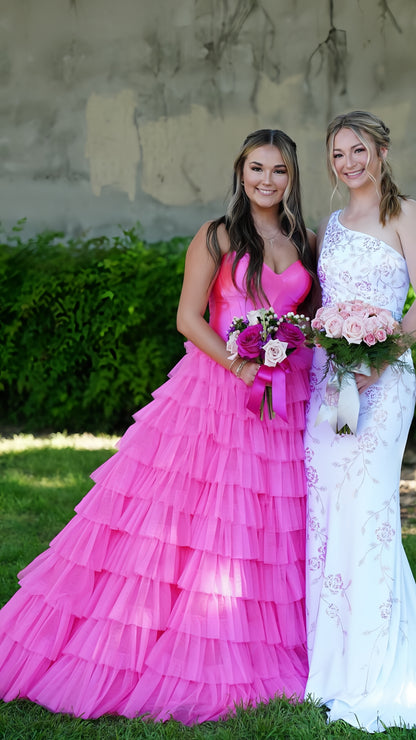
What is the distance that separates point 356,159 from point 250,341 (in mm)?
841

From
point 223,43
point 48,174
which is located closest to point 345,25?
point 223,43

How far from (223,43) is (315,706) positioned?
756 cm

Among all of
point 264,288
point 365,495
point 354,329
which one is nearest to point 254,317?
point 264,288

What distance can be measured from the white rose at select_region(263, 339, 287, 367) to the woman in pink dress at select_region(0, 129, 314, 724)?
183 millimetres

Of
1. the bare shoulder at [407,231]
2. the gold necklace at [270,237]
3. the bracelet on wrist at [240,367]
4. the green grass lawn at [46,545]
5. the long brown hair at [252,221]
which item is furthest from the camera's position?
the gold necklace at [270,237]

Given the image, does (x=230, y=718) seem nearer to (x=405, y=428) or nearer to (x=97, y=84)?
(x=405, y=428)

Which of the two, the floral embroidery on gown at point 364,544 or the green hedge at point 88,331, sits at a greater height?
the green hedge at point 88,331

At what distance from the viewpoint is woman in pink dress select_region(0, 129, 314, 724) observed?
341 cm

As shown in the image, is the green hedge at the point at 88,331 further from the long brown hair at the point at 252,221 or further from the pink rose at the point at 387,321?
the pink rose at the point at 387,321

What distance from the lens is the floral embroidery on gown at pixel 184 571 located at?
134 inches

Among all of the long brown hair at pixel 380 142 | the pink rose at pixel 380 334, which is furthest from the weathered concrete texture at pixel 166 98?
the pink rose at pixel 380 334

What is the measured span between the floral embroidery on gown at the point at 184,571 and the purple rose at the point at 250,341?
0.32 metres

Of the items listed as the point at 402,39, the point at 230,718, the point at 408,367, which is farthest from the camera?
the point at 402,39

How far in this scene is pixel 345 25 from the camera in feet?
30.2
